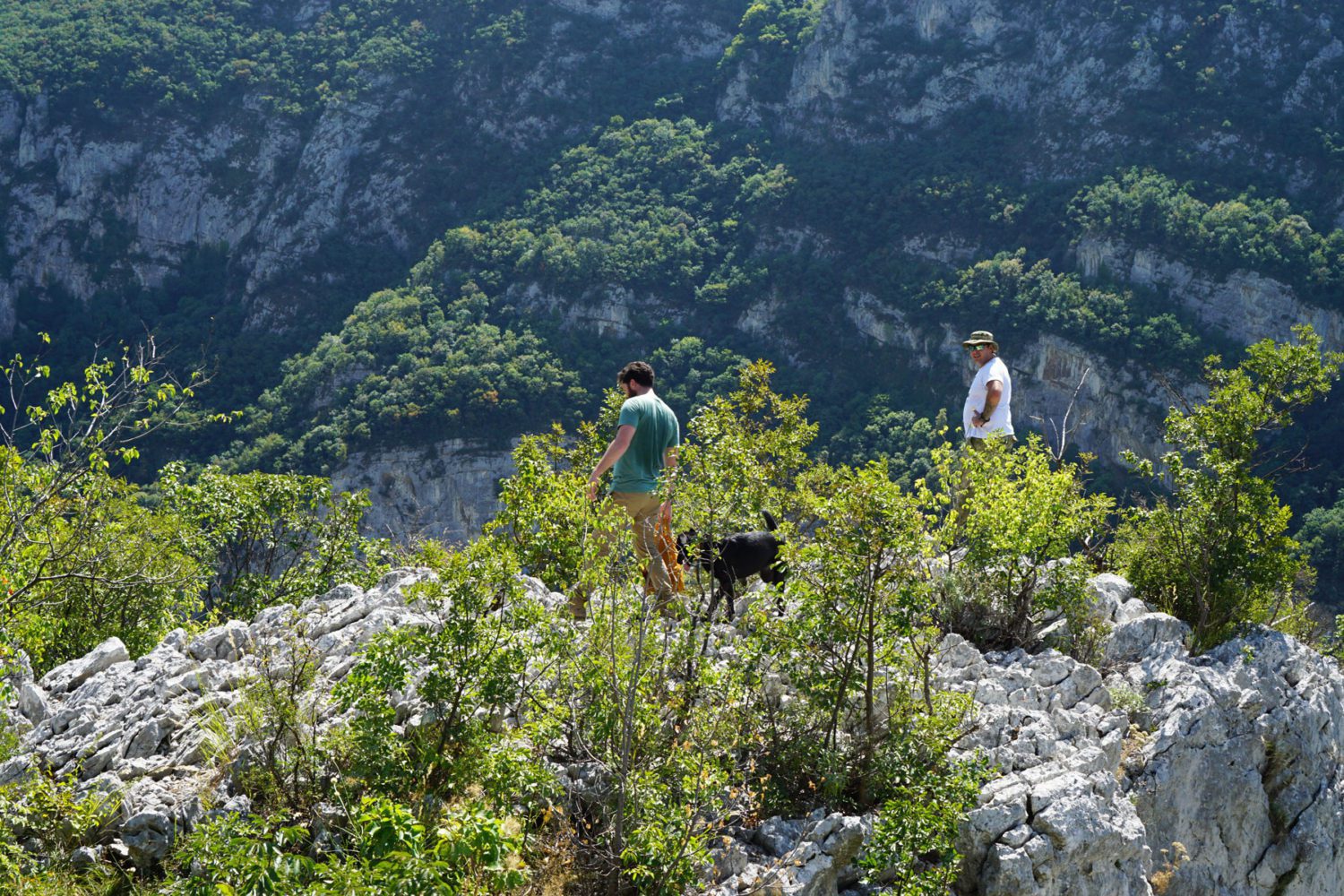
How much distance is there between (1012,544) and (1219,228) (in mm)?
60764

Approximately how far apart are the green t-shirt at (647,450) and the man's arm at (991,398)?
9.58 ft

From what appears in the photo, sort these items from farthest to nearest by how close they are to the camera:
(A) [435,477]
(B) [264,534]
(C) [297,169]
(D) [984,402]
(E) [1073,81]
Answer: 1. (C) [297,169]
2. (E) [1073,81]
3. (A) [435,477]
4. (B) [264,534]
5. (D) [984,402]

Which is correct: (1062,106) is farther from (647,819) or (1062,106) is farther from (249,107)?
(647,819)

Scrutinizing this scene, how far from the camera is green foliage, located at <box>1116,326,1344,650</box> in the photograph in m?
8.59

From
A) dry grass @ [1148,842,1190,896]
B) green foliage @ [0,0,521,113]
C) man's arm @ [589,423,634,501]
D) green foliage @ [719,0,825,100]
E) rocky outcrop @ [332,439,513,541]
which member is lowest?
rocky outcrop @ [332,439,513,541]

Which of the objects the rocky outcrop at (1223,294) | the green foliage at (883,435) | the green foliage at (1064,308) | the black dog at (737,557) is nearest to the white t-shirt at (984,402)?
the black dog at (737,557)

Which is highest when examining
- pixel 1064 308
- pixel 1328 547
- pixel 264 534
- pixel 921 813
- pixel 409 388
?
pixel 921 813

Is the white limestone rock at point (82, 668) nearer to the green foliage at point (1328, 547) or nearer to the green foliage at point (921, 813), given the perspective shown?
the green foliage at point (921, 813)

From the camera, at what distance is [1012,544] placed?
799cm

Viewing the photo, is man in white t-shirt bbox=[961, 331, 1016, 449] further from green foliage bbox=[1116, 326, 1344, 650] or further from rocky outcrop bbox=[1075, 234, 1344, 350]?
rocky outcrop bbox=[1075, 234, 1344, 350]

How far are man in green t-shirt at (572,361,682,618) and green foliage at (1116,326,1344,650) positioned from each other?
12.8 feet

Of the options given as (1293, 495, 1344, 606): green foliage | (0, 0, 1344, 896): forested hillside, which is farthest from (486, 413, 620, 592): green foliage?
(1293, 495, 1344, 606): green foliage

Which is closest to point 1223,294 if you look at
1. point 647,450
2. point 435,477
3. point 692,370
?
point 692,370

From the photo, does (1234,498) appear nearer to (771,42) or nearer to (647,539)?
(647,539)
